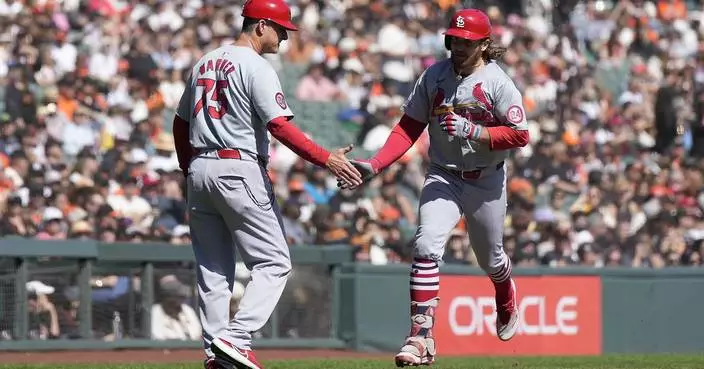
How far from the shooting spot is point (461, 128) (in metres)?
8.69

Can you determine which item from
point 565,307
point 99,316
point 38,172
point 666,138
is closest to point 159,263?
point 99,316

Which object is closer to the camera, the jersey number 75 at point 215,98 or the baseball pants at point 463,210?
the jersey number 75 at point 215,98

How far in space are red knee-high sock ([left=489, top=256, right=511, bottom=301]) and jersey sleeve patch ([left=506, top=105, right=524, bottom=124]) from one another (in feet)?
3.74

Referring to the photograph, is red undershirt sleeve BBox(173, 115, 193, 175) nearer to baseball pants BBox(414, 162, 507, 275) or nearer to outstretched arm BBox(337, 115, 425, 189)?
outstretched arm BBox(337, 115, 425, 189)

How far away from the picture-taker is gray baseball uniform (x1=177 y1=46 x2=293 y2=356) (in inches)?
314

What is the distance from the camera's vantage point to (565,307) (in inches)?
627

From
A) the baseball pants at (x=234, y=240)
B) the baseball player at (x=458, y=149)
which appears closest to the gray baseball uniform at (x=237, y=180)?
the baseball pants at (x=234, y=240)

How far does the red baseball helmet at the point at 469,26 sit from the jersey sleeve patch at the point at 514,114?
470mm

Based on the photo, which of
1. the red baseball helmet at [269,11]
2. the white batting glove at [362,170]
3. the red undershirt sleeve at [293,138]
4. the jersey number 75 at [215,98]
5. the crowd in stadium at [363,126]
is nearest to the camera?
the red undershirt sleeve at [293,138]

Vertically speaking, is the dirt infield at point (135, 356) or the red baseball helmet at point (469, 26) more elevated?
the red baseball helmet at point (469, 26)

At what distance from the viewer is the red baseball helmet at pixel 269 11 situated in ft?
26.7

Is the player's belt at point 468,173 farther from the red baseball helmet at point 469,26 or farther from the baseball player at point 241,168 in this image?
the baseball player at point 241,168

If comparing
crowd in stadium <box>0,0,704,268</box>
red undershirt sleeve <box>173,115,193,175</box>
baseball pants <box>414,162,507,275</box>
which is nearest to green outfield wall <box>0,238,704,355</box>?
crowd in stadium <box>0,0,704,268</box>

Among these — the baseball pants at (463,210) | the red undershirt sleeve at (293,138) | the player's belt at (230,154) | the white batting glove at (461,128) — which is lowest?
the baseball pants at (463,210)
